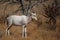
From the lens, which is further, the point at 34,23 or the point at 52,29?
the point at 34,23

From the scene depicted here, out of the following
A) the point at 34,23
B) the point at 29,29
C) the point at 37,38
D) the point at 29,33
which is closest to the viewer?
the point at 37,38

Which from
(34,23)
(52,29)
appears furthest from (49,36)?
(34,23)

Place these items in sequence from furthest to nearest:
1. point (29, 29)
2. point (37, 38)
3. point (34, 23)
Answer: point (34, 23) < point (29, 29) < point (37, 38)

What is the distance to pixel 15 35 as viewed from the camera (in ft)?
26.2

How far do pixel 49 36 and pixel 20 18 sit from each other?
1.19m

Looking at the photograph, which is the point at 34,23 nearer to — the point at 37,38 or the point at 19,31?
the point at 19,31

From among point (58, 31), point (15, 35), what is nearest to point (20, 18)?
point (15, 35)

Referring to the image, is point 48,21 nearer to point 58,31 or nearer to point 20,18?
point 58,31

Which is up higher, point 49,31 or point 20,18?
point 20,18

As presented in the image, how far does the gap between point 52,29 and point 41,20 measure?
1514 mm

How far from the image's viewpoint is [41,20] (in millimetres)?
10461

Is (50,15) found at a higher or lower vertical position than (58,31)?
higher

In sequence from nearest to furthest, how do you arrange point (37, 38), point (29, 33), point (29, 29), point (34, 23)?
point (37, 38) < point (29, 33) < point (29, 29) < point (34, 23)

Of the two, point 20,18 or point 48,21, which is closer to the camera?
point 20,18
